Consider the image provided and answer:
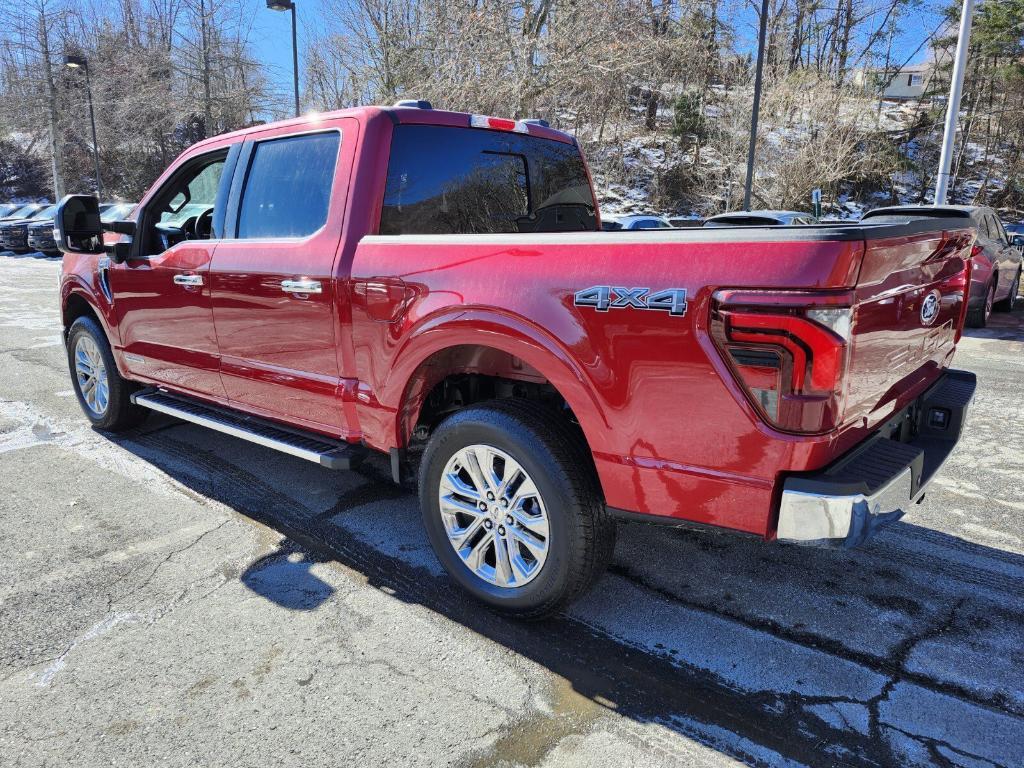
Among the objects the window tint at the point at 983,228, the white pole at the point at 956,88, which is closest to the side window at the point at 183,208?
the window tint at the point at 983,228

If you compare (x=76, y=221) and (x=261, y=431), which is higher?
(x=76, y=221)

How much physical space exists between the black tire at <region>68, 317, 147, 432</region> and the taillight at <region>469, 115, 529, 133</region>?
10.3 feet

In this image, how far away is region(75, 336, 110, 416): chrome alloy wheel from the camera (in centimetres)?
535

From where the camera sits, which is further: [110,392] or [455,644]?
[110,392]

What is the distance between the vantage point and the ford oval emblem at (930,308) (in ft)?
8.91

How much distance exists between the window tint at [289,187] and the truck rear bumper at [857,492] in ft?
7.79

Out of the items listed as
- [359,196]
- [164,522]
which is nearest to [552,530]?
[359,196]

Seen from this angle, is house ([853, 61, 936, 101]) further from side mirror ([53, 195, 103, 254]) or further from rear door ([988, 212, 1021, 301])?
side mirror ([53, 195, 103, 254])

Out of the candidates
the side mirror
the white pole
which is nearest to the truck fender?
the side mirror

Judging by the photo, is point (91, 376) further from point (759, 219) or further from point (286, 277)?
point (759, 219)

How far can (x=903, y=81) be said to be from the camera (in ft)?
150

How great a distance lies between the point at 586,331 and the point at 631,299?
21cm

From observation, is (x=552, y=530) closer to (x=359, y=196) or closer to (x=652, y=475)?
(x=652, y=475)

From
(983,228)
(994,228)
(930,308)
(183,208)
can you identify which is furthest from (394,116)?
(994,228)
